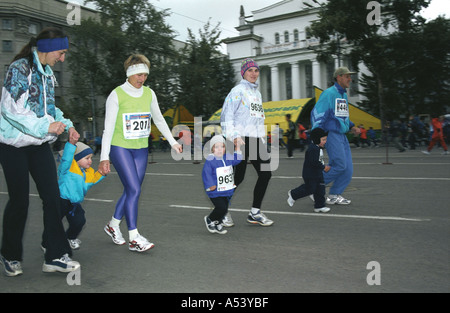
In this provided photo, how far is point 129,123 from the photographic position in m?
4.41

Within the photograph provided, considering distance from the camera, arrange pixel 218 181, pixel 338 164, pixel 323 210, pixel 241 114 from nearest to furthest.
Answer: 1. pixel 218 181
2. pixel 241 114
3. pixel 323 210
4. pixel 338 164

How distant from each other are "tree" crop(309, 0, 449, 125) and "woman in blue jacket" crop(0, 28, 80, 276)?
2532 centimetres

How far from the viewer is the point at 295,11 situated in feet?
218

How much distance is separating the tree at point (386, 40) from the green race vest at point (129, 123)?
24301 mm

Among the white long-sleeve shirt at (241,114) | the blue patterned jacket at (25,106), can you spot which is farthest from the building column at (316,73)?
the blue patterned jacket at (25,106)

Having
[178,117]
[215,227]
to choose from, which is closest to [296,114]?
[178,117]

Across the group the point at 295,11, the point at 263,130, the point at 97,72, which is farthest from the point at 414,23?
the point at 295,11

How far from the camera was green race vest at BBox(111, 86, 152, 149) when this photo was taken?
4387 millimetres

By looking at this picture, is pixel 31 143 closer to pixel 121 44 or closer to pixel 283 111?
pixel 283 111

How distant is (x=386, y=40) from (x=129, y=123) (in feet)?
92.8

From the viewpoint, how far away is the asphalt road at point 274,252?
3.33 meters

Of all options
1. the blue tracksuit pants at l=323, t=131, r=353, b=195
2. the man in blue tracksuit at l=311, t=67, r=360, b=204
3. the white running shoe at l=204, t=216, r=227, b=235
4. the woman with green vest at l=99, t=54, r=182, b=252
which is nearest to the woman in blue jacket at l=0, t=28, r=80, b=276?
the woman with green vest at l=99, t=54, r=182, b=252

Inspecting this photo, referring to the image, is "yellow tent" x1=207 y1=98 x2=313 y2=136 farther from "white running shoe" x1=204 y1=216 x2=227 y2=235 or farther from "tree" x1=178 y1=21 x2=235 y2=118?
"white running shoe" x1=204 y1=216 x2=227 y2=235
